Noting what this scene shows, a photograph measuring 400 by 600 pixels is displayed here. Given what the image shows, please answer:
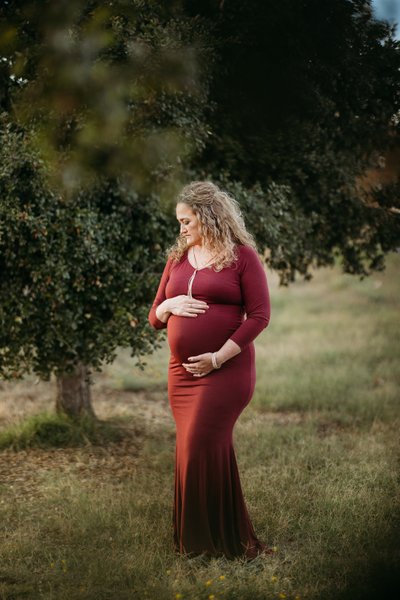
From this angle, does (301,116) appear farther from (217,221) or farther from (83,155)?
(217,221)

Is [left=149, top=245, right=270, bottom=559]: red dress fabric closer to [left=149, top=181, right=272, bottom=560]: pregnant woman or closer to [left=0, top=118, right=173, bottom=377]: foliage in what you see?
[left=149, top=181, right=272, bottom=560]: pregnant woman

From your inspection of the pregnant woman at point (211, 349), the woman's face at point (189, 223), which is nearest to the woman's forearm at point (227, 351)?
the pregnant woman at point (211, 349)

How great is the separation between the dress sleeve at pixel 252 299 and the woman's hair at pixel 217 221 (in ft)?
0.34

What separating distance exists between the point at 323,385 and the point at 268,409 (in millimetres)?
1387

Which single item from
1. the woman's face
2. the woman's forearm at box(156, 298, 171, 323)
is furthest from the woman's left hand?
the woman's face

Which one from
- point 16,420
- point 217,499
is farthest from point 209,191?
point 16,420

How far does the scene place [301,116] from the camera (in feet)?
25.2

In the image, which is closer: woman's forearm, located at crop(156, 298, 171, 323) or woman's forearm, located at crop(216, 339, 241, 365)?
woman's forearm, located at crop(216, 339, 241, 365)

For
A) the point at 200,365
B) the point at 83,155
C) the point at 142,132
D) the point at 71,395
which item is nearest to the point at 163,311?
the point at 200,365

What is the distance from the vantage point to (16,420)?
29.1ft

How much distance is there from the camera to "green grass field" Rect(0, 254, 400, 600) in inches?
178

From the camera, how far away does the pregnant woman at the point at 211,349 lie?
4.55 metres

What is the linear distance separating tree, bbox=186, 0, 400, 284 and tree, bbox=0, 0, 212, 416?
1.78ft

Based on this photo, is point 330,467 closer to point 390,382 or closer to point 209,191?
point 209,191
